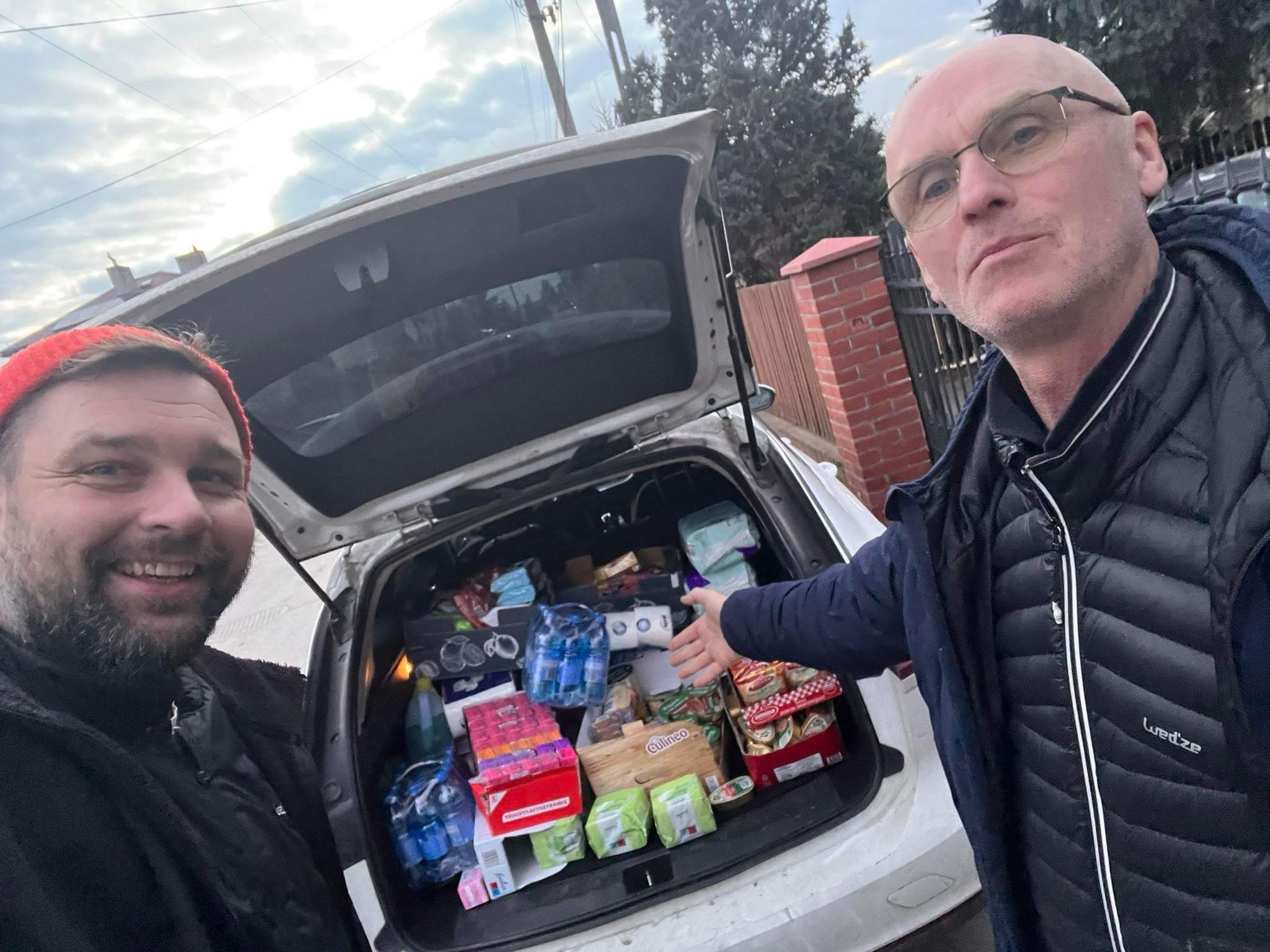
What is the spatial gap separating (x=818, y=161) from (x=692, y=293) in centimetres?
710

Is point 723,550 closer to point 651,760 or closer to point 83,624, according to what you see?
point 651,760

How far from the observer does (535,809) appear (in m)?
1.85

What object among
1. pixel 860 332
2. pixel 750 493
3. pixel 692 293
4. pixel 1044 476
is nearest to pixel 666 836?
pixel 750 493

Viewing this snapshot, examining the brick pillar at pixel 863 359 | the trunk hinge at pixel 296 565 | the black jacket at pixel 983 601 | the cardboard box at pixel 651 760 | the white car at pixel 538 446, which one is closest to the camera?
the black jacket at pixel 983 601

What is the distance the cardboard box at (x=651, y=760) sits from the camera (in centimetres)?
195

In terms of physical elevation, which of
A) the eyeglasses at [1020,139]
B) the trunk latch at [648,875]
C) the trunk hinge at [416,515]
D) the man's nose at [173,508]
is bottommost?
the trunk latch at [648,875]

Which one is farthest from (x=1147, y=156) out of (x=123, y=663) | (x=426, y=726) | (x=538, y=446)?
(x=426, y=726)

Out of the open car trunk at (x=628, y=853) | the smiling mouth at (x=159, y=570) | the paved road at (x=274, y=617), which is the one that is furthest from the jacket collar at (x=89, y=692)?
the paved road at (x=274, y=617)

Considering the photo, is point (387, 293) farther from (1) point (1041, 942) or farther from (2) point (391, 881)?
(1) point (1041, 942)

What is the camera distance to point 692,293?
215 centimetres

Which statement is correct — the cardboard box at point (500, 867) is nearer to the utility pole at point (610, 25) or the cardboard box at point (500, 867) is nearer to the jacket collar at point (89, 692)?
the jacket collar at point (89, 692)

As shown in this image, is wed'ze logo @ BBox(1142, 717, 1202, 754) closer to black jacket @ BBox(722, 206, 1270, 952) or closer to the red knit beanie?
black jacket @ BBox(722, 206, 1270, 952)

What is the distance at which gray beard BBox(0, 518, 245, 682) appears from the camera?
92 cm

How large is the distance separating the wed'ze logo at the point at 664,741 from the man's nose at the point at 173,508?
1325mm
